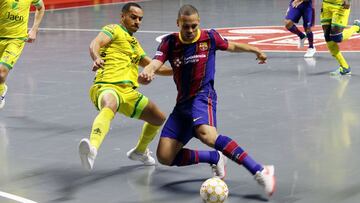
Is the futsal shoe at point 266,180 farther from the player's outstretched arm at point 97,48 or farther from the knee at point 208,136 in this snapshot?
the player's outstretched arm at point 97,48

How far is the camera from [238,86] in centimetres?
1514

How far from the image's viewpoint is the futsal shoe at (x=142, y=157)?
9.96 metres

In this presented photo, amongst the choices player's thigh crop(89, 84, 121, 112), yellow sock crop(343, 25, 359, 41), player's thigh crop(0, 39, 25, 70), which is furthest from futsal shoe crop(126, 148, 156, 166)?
yellow sock crop(343, 25, 359, 41)

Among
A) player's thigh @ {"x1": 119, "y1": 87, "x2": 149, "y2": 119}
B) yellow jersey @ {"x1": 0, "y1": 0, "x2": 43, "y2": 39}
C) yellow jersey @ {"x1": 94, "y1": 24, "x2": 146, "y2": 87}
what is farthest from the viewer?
yellow jersey @ {"x1": 0, "y1": 0, "x2": 43, "y2": 39}

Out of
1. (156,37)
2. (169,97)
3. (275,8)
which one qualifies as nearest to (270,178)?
(169,97)

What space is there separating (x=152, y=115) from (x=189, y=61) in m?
0.98

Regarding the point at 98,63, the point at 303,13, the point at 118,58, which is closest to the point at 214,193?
the point at 98,63

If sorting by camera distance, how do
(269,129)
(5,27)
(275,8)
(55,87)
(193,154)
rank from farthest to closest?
(275,8), (55,87), (5,27), (269,129), (193,154)

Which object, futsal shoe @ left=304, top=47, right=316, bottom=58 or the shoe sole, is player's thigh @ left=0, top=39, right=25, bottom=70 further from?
futsal shoe @ left=304, top=47, right=316, bottom=58

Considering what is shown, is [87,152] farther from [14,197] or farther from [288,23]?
[288,23]

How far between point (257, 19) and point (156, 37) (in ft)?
16.6

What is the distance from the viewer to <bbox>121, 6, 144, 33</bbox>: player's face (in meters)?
9.84

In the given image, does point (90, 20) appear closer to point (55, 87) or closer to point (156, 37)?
point (156, 37)

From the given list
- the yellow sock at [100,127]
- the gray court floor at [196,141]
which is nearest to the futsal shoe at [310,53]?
the gray court floor at [196,141]
